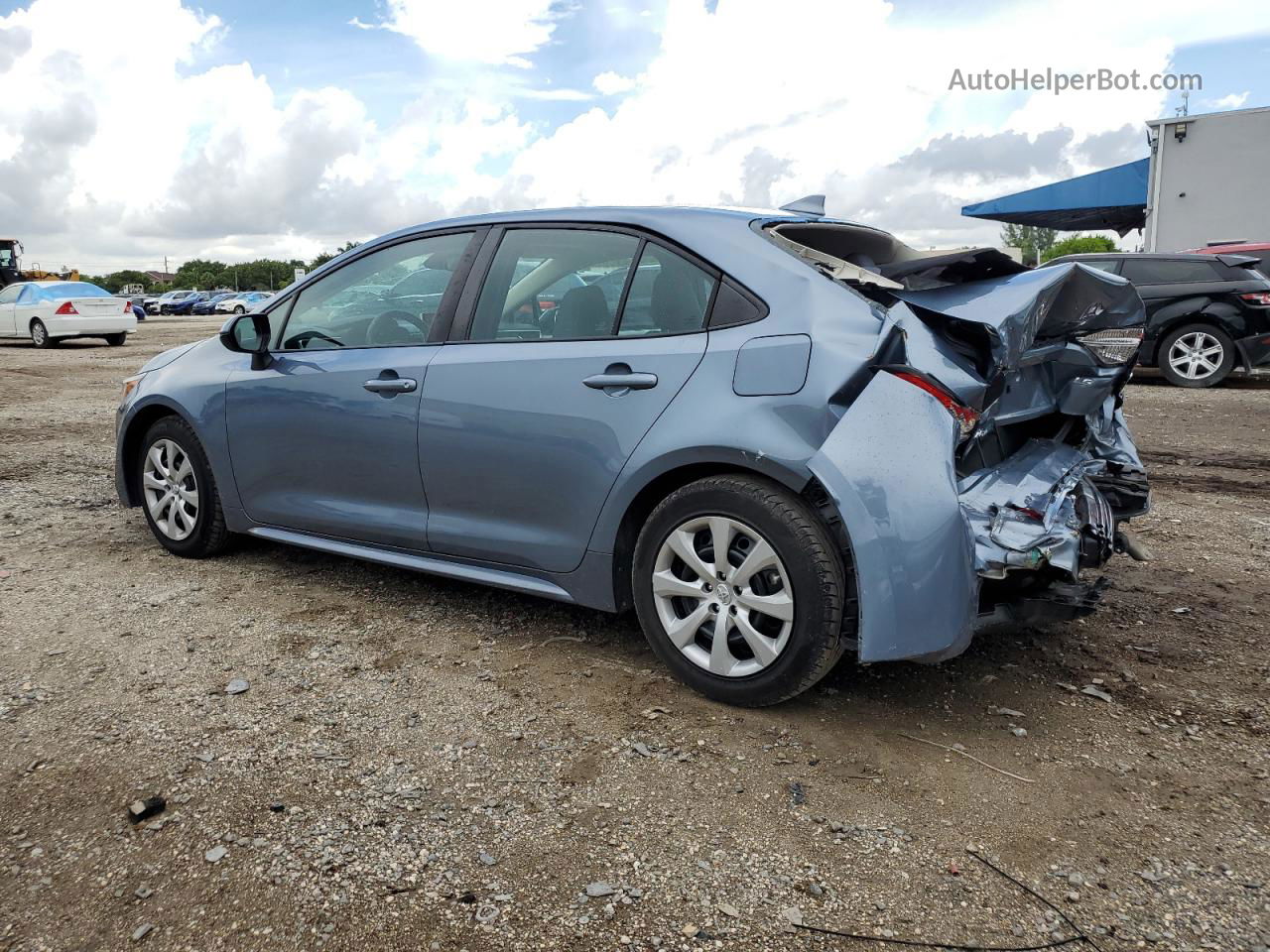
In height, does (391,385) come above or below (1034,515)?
above

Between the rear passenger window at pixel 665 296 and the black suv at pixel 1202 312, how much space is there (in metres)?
9.44

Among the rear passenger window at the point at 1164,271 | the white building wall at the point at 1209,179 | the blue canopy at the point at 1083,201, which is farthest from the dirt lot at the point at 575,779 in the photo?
the blue canopy at the point at 1083,201

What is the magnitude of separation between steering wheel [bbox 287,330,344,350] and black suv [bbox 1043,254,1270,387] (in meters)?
9.64

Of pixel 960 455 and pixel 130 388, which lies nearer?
pixel 960 455

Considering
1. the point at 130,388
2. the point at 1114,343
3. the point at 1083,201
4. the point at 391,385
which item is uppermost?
the point at 1083,201

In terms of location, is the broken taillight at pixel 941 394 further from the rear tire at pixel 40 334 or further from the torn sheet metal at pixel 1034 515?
the rear tire at pixel 40 334

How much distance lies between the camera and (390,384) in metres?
3.90

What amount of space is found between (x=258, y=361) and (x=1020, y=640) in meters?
3.36

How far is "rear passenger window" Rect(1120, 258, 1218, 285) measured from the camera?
11.5 meters

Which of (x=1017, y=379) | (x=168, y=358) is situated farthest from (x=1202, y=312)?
(x=168, y=358)

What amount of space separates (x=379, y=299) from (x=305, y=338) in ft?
1.42

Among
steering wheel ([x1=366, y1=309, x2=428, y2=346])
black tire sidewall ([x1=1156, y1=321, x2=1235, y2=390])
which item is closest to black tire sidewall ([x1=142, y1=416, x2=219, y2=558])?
steering wheel ([x1=366, y1=309, x2=428, y2=346])

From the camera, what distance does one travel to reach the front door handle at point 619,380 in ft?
10.8

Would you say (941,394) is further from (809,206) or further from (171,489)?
(171,489)
